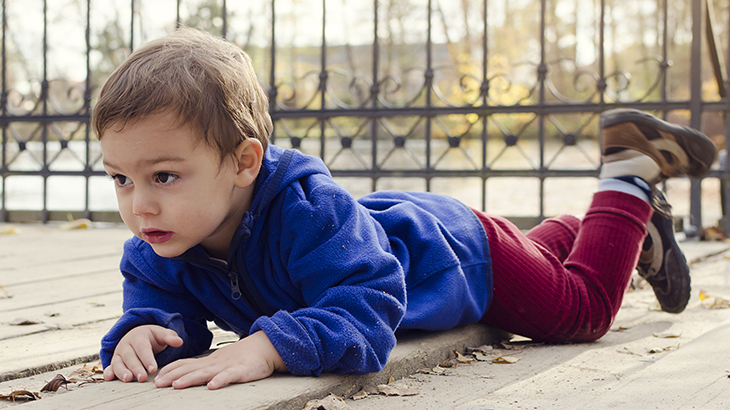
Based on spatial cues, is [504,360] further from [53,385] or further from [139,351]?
[53,385]

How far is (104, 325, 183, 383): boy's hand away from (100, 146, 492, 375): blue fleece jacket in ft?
0.15

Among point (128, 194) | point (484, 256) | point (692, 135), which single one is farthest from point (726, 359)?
point (128, 194)

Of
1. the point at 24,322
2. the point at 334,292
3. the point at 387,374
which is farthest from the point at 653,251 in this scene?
the point at 24,322

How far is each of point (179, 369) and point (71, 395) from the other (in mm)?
207

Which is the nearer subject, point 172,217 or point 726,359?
point 172,217

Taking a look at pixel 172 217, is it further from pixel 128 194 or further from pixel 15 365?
pixel 15 365

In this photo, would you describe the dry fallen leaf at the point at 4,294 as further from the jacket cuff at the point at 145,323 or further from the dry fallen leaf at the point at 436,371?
the dry fallen leaf at the point at 436,371

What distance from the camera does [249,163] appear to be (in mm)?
1508

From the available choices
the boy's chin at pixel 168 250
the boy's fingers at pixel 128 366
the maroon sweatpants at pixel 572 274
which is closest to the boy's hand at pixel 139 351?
the boy's fingers at pixel 128 366

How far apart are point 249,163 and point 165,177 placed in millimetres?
204

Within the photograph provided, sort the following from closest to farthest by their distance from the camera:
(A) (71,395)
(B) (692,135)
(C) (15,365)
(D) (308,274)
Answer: (A) (71,395) → (D) (308,274) → (C) (15,365) → (B) (692,135)

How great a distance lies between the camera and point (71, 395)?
52.4 inches

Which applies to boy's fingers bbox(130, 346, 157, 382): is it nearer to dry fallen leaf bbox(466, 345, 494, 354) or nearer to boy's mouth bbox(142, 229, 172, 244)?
boy's mouth bbox(142, 229, 172, 244)

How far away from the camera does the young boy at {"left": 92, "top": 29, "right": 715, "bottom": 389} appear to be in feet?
4.47
